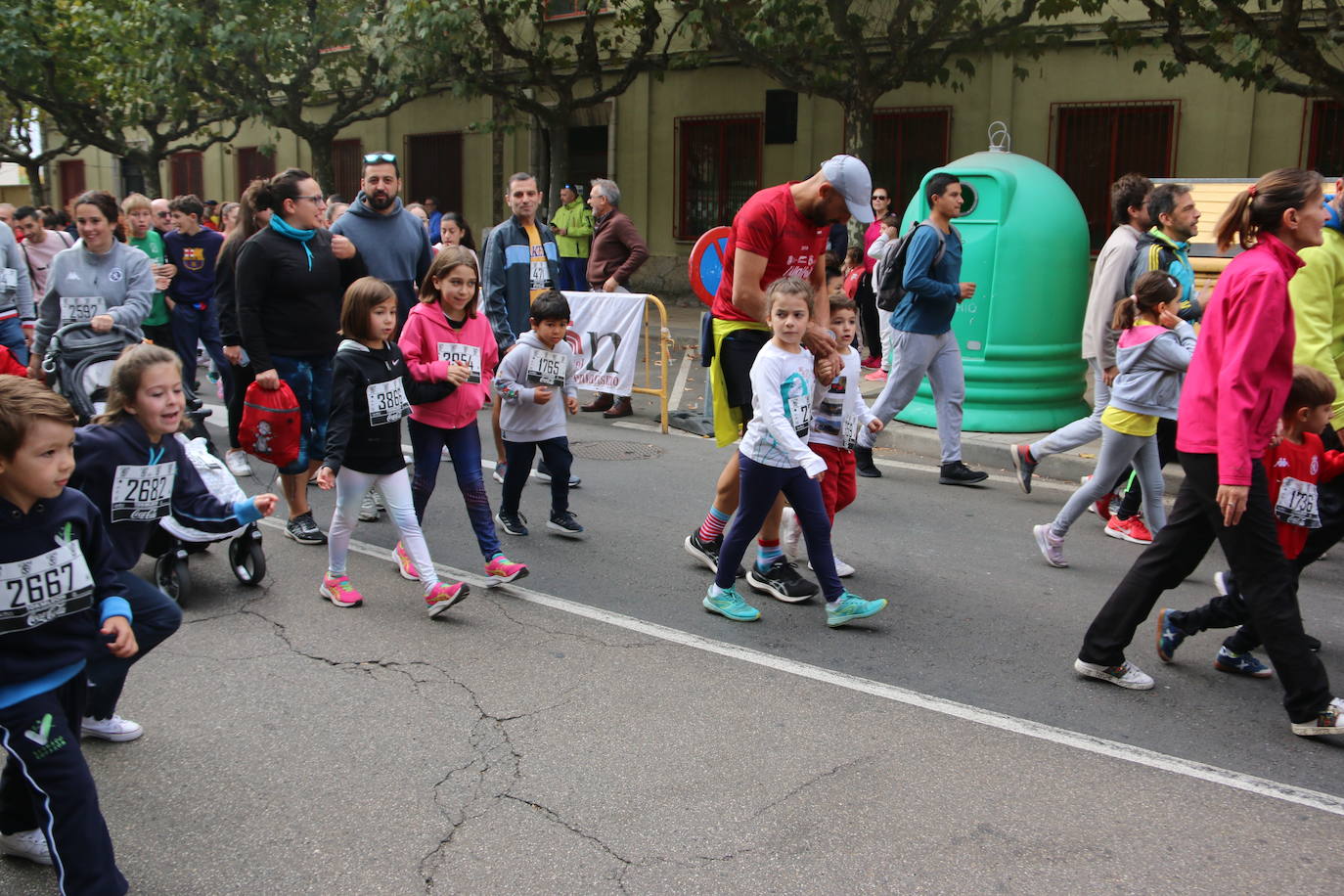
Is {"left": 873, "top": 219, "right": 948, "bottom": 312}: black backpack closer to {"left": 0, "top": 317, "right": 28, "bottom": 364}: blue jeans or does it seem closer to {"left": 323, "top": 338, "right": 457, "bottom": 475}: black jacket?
{"left": 323, "top": 338, "right": 457, "bottom": 475}: black jacket

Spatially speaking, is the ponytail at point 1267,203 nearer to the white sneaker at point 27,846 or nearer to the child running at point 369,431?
the child running at point 369,431

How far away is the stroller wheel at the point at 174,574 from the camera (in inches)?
220

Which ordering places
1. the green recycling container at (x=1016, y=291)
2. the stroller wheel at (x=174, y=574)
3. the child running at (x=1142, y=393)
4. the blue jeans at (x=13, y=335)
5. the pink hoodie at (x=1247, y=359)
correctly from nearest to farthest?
1. the pink hoodie at (x=1247, y=359)
2. the stroller wheel at (x=174, y=574)
3. the child running at (x=1142, y=393)
4. the blue jeans at (x=13, y=335)
5. the green recycling container at (x=1016, y=291)

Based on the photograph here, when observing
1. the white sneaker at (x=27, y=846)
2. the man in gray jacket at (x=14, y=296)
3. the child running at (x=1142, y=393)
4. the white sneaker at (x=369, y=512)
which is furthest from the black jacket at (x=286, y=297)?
the child running at (x=1142, y=393)

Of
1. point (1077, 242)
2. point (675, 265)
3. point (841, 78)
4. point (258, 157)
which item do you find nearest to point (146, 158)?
point (258, 157)

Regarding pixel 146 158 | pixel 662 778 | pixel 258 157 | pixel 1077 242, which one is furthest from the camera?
pixel 258 157

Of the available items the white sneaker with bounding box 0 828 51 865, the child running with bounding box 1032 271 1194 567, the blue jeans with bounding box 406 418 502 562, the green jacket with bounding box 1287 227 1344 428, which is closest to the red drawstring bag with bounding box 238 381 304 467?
the blue jeans with bounding box 406 418 502 562

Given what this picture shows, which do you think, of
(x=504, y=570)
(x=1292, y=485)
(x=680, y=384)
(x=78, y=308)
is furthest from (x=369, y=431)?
(x=680, y=384)

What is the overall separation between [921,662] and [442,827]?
220cm

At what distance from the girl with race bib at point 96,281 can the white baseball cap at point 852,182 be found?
4.43 m

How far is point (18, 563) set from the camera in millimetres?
2984

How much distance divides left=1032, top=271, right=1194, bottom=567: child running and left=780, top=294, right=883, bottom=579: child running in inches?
47.6

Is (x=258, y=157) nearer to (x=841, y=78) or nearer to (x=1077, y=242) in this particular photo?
(x=841, y=78)

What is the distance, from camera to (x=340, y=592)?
5.62 metres
